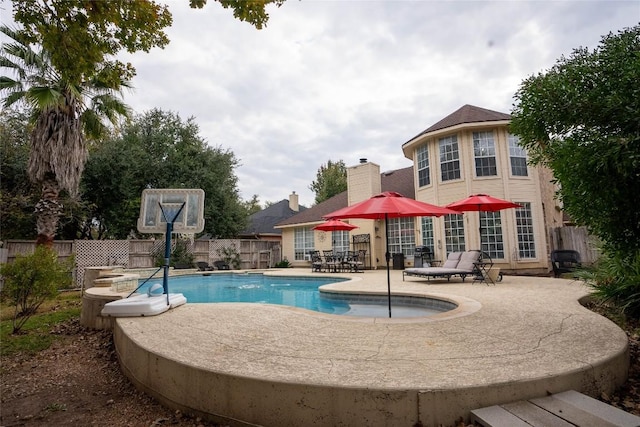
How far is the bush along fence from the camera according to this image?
1363 cm

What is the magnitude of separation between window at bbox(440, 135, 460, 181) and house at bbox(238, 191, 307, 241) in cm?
1720

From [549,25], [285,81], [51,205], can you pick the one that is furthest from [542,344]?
[51,205]

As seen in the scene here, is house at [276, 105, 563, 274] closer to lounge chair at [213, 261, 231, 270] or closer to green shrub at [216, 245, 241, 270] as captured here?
green shrub at [216, 245, 241, 270]

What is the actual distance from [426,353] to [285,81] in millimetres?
10367

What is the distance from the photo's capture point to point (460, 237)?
1377 cm

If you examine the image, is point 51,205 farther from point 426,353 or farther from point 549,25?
point 549,25

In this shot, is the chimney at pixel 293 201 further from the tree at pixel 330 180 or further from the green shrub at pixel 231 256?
the green shrub at pixel 231 256

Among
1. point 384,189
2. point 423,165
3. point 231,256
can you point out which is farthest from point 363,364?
point 231,256

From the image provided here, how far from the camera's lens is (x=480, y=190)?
539 inches

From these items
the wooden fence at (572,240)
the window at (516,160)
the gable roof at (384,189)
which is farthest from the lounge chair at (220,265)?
the wooden fence at (572,240)

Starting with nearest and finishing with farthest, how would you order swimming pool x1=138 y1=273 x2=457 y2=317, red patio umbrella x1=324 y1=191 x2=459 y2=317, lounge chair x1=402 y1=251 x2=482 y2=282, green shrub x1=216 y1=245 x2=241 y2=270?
red patio umbrella x1=324 y1=191 x2=459 y2=317, swimming pool x1=138 y1=273 x2=457 y2=317, lounge chair x1=402 y1=251 x2=482 y2=282, green shrub x1=216 y1=245 x2=241 y2=270

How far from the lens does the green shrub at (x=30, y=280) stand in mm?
5695

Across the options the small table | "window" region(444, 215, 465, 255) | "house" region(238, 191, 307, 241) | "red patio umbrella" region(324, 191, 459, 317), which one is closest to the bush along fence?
"house" region(238, 191, 307, 241)

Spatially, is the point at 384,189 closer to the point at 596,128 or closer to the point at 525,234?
the point at 525,234
